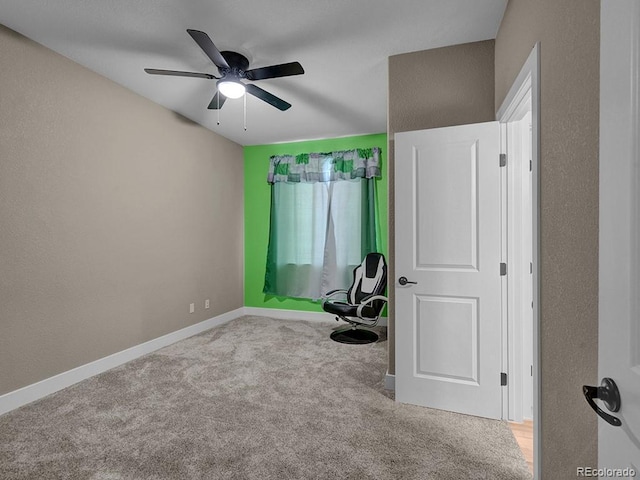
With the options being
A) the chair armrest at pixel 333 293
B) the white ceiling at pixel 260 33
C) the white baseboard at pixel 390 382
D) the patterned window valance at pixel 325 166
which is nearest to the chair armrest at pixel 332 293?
the chair armrest at pixel 333 293

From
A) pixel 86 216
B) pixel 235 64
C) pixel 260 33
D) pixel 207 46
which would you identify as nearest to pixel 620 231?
pixel 207 46

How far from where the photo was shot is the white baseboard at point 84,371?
2404 millimetres

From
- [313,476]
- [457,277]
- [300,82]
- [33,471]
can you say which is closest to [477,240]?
[457,277]

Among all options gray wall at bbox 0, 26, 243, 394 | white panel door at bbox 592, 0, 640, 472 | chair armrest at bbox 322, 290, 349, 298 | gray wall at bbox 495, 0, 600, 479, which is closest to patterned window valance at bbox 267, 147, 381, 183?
gray wall at bbox 0, 26, 243, 394

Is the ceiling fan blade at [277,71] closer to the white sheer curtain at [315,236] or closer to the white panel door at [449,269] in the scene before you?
the white panel door at [449,269]

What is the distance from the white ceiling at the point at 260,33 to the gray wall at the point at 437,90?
0.29 feet

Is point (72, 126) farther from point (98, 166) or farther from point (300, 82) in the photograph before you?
point (300, 82)

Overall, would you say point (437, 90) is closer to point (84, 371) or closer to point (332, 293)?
point (332, 293)

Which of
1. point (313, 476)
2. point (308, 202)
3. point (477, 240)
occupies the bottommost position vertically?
point (313, 476)

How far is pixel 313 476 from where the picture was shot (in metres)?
1.72

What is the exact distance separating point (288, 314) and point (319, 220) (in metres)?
1.52

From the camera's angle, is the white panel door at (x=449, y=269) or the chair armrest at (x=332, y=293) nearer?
the white panel door at (x=449, y=269)

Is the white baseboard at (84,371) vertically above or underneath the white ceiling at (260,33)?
underneath

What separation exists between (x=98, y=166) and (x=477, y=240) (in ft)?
10.6
